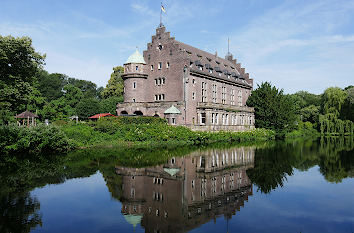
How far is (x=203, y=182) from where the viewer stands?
1234 cm

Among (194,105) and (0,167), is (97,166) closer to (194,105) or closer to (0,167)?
(0,167)

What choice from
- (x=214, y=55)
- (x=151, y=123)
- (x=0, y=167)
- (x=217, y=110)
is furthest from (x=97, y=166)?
(x=214, y=55)

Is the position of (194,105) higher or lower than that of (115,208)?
higher

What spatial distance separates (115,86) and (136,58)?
29.9 m

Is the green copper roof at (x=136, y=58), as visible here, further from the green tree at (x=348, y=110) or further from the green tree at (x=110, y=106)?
the green tree at (x=348, y=110)

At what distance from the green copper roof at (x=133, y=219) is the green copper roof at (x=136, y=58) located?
35.2m

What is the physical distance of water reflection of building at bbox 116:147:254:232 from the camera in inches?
313

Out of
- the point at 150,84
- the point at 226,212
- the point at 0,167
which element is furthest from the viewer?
the point at 150,84

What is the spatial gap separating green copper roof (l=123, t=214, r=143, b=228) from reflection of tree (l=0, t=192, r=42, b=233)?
2258 mm

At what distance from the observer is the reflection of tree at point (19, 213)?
712cm

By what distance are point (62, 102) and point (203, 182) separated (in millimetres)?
49656

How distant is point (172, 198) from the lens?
9719 mm

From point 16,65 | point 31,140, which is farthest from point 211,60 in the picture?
point 31,140

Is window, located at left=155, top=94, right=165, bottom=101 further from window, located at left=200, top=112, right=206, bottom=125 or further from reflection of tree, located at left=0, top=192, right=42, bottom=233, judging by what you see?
reflection of tree, located at left=0, top=192, right=42, bottom=233
